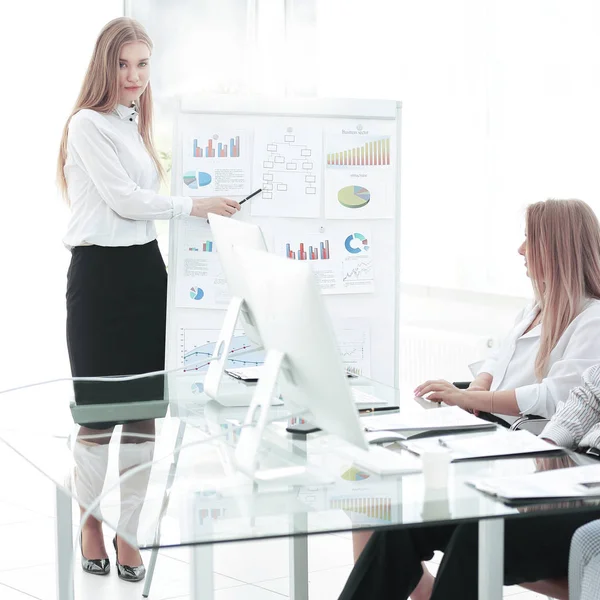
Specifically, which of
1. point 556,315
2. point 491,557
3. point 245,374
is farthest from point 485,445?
point 245,374

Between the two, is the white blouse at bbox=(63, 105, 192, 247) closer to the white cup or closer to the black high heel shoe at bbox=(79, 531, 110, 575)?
the black high heel shoe at bbox=(79, 531, 110, 575)

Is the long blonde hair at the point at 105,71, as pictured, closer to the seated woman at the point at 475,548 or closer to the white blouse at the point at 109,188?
the white blouse at the point at 109,188

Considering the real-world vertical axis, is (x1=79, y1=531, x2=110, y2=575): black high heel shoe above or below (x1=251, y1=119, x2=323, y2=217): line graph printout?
below

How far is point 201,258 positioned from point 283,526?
1.92 m

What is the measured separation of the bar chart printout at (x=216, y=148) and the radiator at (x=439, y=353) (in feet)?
4.80

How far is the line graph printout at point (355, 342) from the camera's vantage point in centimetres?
342

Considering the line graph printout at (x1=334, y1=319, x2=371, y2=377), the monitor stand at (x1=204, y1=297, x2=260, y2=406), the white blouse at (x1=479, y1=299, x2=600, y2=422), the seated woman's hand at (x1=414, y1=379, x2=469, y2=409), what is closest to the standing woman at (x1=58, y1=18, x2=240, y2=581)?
the line graph printout at (x1=334, y1=319, x2=371, y2=377)

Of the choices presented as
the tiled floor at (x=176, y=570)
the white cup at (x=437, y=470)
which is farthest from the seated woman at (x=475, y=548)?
the tiled floor at (x=176, y=570)

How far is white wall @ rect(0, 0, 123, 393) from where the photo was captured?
4.69m

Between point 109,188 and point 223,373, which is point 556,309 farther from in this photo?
point 109,188

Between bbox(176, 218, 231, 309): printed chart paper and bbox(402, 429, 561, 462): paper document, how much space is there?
56.6 inches

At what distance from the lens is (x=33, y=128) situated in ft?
15.5

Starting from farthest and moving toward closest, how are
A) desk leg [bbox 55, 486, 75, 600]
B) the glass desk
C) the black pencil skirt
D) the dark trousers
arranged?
the black pencil skirt
desk leg [bbox 55, 486, 75, 600]
the dark trousers
the glass desk

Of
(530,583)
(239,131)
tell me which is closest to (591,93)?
(239,131)
